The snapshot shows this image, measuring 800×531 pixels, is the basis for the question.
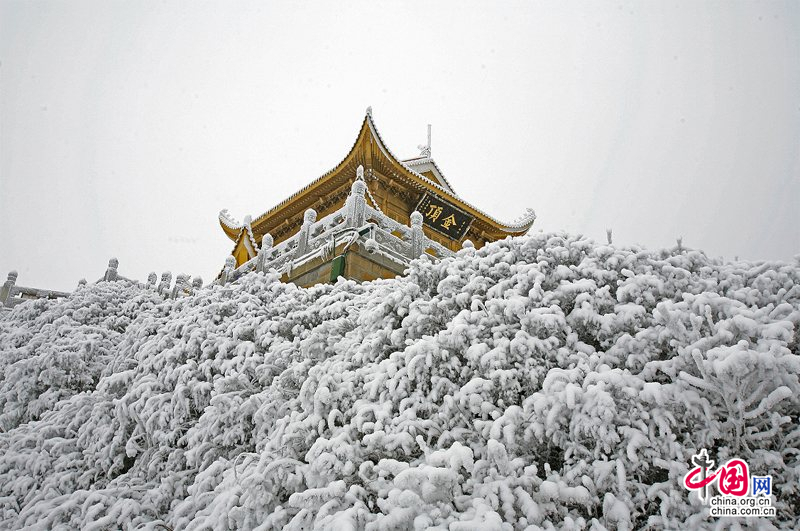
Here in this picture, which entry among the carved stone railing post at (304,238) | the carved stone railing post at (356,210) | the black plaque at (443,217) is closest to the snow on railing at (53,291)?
the carved stone railing post at (304,238)

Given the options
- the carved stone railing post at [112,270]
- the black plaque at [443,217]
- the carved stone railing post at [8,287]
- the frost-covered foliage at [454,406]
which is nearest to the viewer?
the frost-covered foliage at [454,406]

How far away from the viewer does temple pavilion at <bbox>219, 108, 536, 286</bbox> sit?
9242mm

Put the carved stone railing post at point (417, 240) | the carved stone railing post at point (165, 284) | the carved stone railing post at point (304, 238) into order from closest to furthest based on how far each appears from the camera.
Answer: the carved stone railing post at point (417, 240) → the carved stone railing post at point (304, 238) → the carved stone railing post at point (165, 284)

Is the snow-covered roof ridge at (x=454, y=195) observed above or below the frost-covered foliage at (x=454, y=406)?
above

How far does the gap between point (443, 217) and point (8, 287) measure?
11.9 m

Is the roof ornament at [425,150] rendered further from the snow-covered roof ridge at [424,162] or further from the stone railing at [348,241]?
the stone railing at [348,241]

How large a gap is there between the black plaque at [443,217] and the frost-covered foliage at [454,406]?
9.64m

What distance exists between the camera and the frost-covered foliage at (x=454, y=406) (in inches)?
135

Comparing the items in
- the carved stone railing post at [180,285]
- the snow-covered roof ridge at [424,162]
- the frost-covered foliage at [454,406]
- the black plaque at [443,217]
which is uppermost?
the snow-covered roof ridge at [424,162]

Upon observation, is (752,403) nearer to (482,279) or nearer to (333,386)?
(482,279)

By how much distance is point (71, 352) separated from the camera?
24.4 feet

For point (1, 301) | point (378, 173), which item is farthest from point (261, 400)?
point (1, 301)

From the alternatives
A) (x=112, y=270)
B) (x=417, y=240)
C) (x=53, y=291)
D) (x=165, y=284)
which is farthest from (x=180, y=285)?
(x=53, y=291)

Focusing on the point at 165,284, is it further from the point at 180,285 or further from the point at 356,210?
the point at 356,210
